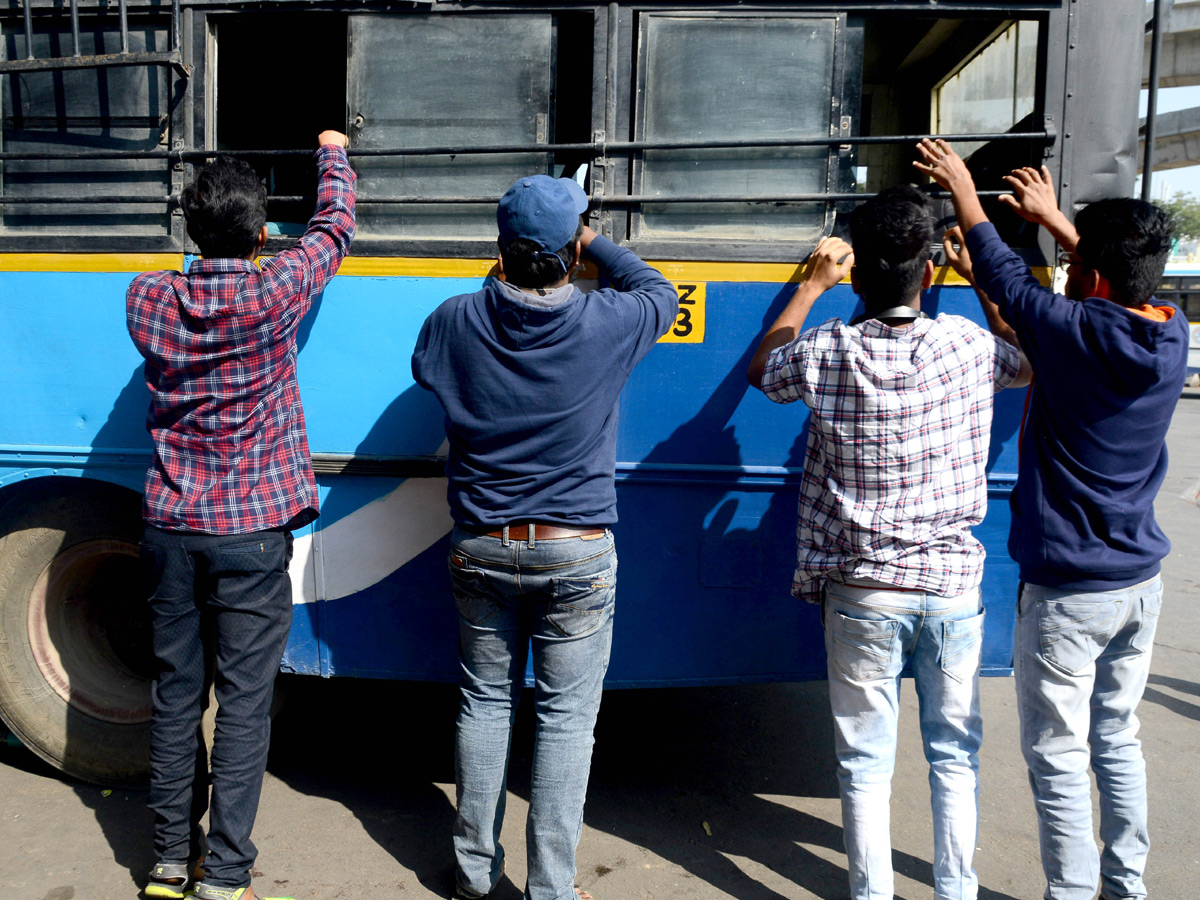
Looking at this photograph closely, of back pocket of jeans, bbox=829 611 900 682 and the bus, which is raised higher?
the bus

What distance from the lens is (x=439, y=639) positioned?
3.04 meters

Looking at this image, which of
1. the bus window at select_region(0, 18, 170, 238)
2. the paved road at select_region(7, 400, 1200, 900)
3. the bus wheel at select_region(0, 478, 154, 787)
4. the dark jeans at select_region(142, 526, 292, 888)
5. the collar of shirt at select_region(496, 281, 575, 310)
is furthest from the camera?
the bus wheel at select_region(0, 478, 154, 787)

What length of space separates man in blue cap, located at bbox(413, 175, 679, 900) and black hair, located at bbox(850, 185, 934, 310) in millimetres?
550

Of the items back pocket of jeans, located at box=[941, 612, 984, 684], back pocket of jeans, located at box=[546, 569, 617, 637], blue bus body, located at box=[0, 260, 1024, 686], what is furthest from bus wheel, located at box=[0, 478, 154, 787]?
back pocket of jeans, located at box=[941, 612, 984, 684]

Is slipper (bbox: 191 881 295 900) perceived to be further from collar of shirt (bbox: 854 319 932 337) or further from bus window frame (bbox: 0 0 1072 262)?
collar of shirt (bbox: 854 319 932 337)

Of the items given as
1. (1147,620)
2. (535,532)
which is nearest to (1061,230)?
(1147,620)

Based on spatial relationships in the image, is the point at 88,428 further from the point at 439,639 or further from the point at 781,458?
the point at 781,458

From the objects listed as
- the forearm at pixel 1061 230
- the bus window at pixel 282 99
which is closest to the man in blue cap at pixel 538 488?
the forearm at pixel 1061 230

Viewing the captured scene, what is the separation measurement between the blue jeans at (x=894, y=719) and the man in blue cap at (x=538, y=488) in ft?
2.21

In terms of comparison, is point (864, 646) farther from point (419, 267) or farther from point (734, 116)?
point (419, 267)

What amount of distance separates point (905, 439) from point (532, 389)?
37.5 inches

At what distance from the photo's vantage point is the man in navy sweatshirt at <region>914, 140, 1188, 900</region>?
7.58 feet

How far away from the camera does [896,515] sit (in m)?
2.31

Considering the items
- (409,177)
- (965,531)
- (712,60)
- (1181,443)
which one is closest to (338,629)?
(409,177)
